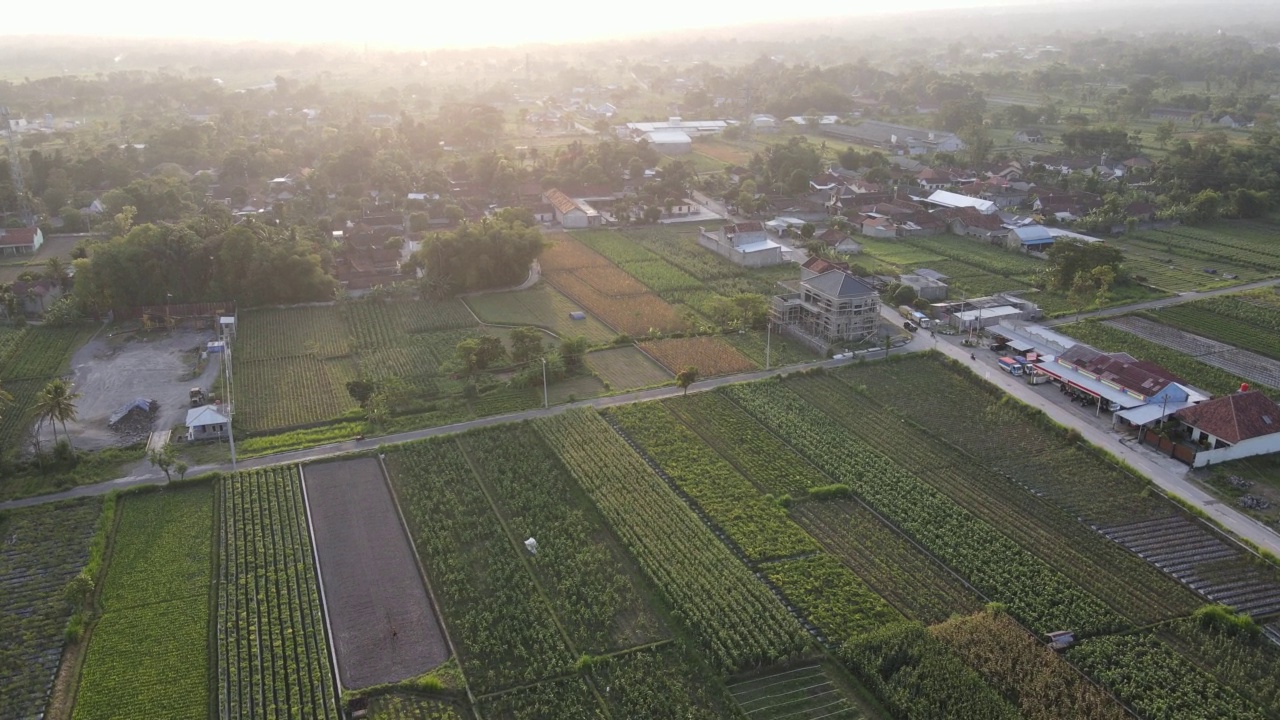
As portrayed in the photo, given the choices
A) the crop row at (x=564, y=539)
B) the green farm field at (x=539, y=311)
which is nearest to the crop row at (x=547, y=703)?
the crop row at (x=564, y=539)

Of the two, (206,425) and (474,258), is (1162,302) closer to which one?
(474,258)

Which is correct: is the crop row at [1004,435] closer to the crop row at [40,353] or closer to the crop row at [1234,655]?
the crop row at [1234,655]

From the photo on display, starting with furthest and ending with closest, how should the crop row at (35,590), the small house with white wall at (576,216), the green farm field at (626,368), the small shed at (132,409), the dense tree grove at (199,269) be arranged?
1. the small house with white wall at (576,216)
2. the dense tree grove at (199,269)
3. the green farm field at (626,368)
4. the small shed at (132,409)
5. the crop row at (35,590)

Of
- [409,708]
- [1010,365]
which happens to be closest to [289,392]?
[409,708]

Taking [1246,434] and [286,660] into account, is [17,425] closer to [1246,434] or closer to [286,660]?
[286,660]

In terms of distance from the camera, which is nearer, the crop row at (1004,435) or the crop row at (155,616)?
the crop row at (155,616)

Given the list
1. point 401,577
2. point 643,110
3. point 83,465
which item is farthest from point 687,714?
point 643,110
